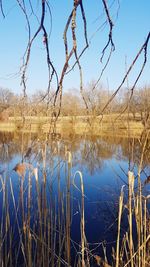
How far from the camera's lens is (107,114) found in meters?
1.27

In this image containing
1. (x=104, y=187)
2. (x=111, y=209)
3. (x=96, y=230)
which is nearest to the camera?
(x=96, y=230)

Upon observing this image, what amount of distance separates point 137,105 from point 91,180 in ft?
16.5

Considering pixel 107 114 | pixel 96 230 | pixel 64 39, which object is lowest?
pixel 96 230

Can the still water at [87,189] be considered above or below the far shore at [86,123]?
below

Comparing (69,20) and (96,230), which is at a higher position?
(69,20)

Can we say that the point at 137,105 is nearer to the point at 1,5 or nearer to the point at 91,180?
the point at 1,5

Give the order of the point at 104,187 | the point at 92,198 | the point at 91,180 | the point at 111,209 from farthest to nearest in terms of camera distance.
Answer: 1. the point at 91,180
2. the point at 104,187
3. the point at 92,198
4. the point at 111,209

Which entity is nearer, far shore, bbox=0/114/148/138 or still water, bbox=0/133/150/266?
far shore, bbox=0/114/148/138

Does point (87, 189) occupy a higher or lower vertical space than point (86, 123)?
lower

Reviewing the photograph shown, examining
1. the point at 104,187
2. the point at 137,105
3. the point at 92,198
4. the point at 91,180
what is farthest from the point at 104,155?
the point at 137,105

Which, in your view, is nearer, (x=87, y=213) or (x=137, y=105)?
(x=137, y=105)

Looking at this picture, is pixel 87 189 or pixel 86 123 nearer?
pixel 86 123

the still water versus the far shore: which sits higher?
the far shore

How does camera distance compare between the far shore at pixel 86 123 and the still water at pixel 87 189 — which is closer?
the far shore at pixel 86 123
